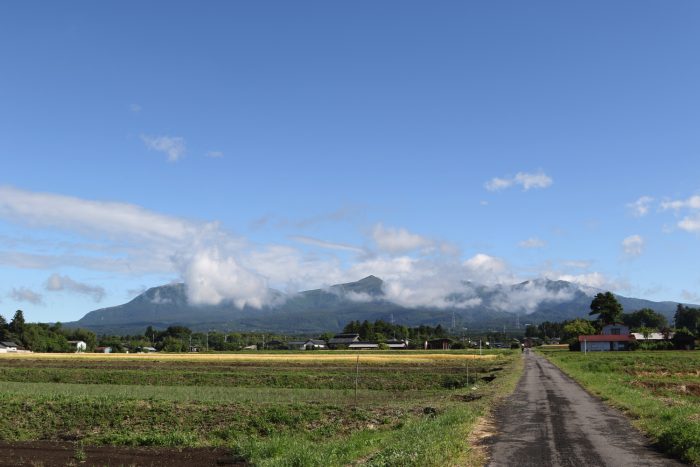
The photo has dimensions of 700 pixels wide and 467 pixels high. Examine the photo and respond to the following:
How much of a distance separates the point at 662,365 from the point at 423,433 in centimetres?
5741

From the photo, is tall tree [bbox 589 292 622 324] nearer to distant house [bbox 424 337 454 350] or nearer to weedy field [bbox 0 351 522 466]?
distant house [bbox 424 337 454 350]

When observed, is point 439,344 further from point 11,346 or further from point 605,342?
point 11,346

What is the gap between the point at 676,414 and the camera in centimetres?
2089

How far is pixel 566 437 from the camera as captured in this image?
18.8 metres

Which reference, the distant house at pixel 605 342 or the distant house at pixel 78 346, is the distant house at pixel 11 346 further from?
the distant house at pixel 605 342

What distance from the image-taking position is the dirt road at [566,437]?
1529cm

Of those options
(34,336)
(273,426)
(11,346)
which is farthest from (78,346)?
(273,426)

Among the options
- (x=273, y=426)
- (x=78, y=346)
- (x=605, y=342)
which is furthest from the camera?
(x=78, y=346)

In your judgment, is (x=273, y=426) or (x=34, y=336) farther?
(x=34, y=336)

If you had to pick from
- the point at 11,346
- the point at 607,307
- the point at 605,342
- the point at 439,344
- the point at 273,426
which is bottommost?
the point at 11,346

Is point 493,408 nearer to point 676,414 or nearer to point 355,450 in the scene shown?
point 676,414

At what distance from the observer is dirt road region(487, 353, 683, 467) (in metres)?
15.3

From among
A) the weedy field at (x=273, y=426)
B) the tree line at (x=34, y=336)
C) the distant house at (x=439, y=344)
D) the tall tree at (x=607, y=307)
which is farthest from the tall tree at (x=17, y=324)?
the tall tree at (x=607, y=307)

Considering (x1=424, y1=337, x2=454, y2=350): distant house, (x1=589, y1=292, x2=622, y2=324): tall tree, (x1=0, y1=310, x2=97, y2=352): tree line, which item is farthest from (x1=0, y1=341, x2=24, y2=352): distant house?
(x1=589, y1=292, x2=622, y2=324): tall tree
